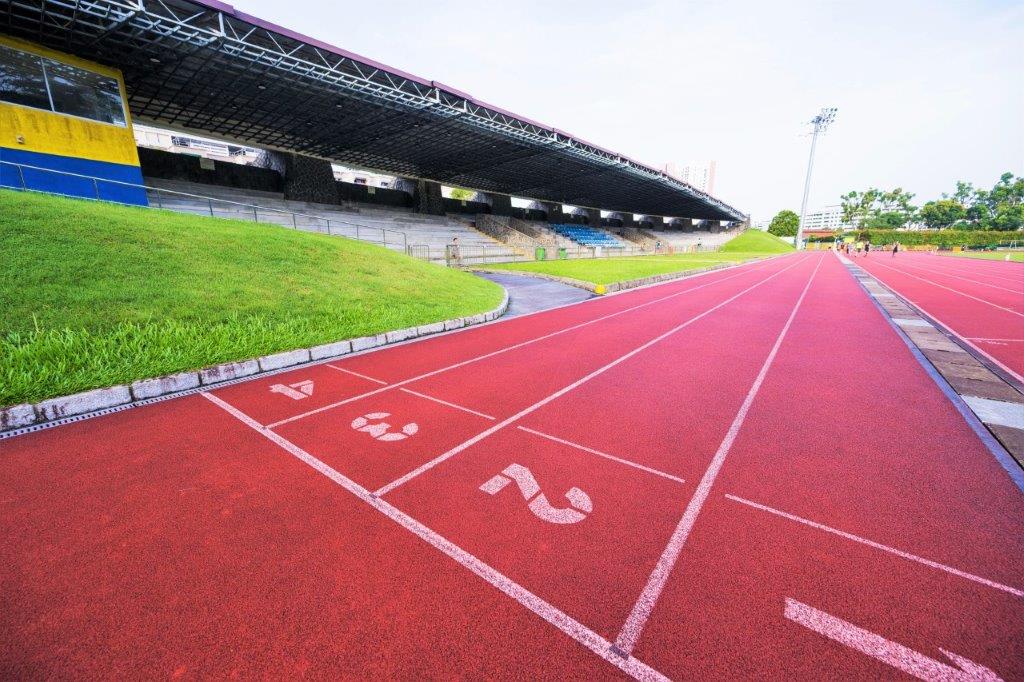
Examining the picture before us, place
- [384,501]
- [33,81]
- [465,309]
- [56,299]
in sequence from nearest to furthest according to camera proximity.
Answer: [384,501] < [56,299] < [465,309] < [33,81]

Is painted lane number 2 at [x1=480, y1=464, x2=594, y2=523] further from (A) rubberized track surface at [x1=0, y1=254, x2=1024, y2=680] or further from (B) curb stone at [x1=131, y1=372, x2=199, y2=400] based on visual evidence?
(B) curb stone at [x1=131, y1=372, x2=199, y2=400]

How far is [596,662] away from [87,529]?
357cm

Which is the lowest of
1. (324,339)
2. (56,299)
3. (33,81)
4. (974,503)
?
(974,503)

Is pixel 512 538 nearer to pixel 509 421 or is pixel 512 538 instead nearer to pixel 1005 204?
pixel 509 421

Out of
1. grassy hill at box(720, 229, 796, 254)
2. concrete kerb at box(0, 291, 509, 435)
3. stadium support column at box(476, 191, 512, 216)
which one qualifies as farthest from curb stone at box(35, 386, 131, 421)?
grassy hill at box(720, 229, 796, 254)

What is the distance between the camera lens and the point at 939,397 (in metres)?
5.31

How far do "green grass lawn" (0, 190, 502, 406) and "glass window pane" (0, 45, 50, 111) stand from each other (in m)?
7.67

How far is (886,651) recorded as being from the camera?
197cm

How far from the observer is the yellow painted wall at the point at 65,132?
481 inches

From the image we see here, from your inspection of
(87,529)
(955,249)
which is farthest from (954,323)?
(955,249)

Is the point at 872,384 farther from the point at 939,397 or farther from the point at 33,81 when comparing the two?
the point at 33,81

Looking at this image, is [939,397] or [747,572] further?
[939,397]

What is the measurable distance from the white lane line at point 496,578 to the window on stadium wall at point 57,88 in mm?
18216

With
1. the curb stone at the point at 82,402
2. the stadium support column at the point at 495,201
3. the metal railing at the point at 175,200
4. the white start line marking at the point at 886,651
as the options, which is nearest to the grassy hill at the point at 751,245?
the stadium support column at the point at 495,201
